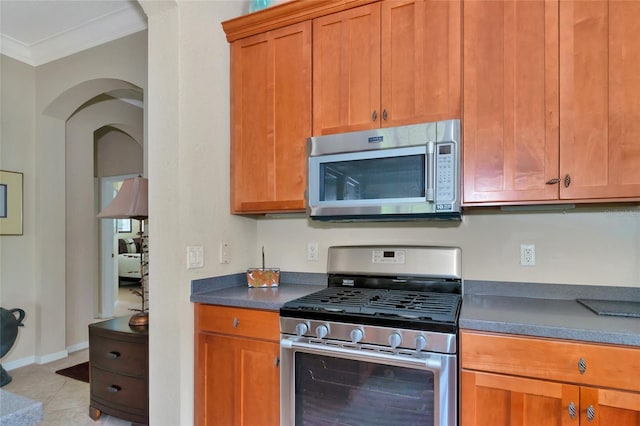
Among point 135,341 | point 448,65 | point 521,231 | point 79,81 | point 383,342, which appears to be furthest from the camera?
point 79,81

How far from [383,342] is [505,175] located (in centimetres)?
90

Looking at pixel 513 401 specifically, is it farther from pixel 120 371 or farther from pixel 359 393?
pixel 120 371

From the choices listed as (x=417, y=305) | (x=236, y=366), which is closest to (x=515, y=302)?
(x=417, y=305)

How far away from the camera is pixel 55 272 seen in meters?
3.59

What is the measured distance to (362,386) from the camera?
59.0 inches

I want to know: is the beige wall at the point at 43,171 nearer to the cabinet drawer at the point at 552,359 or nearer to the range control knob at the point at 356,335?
the range control knob at the point at 356,335

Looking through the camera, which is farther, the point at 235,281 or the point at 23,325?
the point at 23,325

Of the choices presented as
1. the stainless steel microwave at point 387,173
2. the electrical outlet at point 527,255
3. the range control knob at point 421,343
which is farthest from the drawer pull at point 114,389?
the electrical outlet at point 527,255

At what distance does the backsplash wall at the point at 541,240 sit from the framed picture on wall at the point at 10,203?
122 inches

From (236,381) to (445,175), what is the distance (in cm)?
142

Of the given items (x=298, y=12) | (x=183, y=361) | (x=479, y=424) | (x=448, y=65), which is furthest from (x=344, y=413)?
(x=298, y=12)

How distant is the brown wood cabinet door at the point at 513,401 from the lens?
1.24 metres

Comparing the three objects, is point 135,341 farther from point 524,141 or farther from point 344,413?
point 524,141

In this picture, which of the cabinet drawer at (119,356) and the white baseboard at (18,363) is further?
the white baseboard at (18,363)
